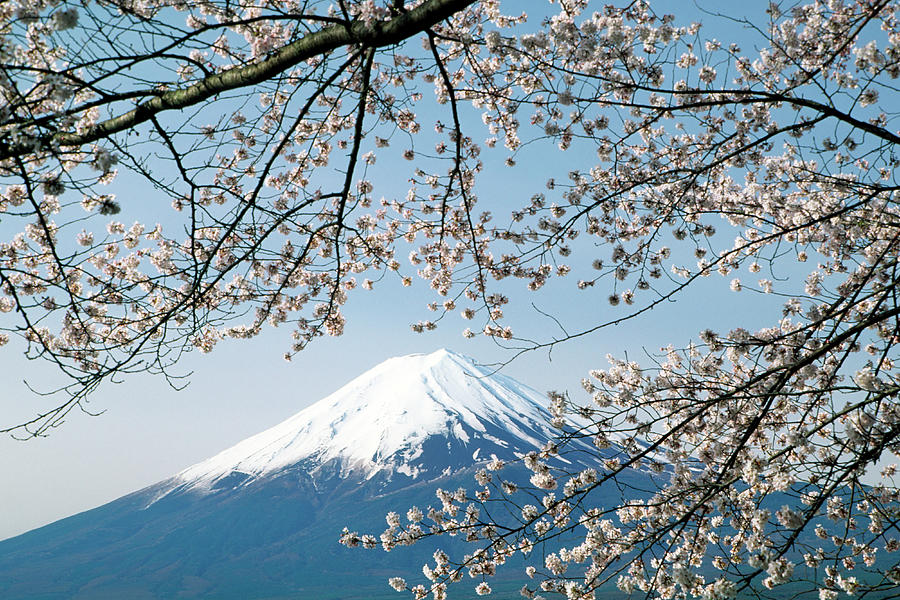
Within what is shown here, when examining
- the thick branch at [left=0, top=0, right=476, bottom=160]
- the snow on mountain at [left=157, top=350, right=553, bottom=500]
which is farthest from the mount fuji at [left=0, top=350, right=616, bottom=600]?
the thick branch at [left=0, top=0, right=476, bottom=160]

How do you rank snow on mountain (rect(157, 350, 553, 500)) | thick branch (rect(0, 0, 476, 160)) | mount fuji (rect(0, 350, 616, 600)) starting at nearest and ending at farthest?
thick branch (rect(0, 0, 476, 160))
mount fuji (rect(0, 350, 616, 600))
snow on mountain (rect(157, 350, 553, 500))

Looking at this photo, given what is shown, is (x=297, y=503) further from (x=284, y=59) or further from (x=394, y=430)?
(x=284, y=59)

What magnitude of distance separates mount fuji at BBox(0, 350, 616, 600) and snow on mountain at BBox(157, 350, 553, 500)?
0.38m

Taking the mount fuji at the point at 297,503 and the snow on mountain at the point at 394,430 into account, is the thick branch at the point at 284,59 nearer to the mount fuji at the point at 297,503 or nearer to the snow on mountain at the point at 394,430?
the mount fuji at the point at 297,503

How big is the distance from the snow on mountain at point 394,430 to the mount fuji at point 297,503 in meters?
0.38

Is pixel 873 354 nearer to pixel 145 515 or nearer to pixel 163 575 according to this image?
pixel 163 575

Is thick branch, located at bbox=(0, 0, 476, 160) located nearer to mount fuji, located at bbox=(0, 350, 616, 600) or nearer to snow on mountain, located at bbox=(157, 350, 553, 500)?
mount fuji, located at bbox=(0, 350, 616, 600)

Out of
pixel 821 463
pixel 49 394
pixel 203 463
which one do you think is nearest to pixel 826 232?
pixel 821 463

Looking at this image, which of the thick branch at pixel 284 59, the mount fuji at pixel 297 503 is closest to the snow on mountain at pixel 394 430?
the mount fuji at pixel 297 503

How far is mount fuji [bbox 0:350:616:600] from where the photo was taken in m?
96.1

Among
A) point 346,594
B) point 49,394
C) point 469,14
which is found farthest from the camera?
point 346,594

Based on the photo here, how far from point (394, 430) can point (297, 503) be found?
28.8 m

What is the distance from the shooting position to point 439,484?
114 meters

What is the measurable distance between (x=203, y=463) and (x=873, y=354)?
553ft
